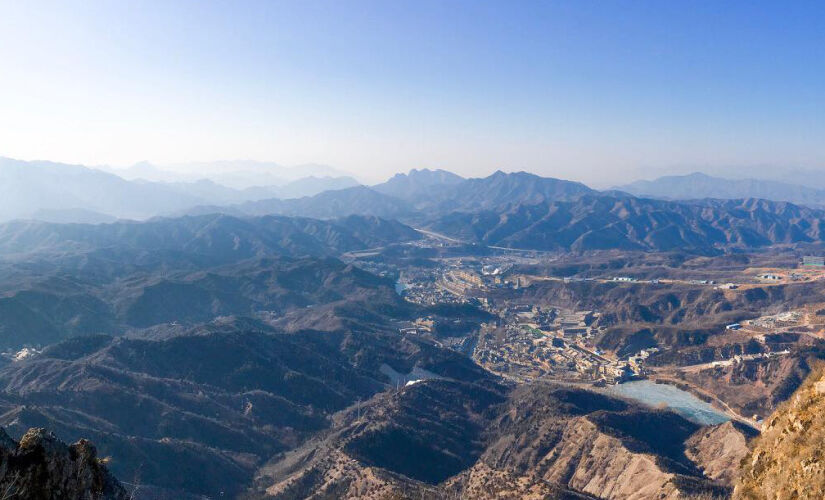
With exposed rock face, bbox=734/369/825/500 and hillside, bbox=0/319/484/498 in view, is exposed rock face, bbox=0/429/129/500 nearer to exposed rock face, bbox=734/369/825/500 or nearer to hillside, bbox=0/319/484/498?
exposed rock face, bbox=734/369/825/500

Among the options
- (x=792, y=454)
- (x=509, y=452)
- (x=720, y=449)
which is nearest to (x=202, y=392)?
(x=509, y=452)

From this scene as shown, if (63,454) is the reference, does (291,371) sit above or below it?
below

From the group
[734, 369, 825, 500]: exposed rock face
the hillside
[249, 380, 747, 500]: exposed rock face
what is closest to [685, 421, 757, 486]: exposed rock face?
[249, 380, 747, 500]: exposed rock face

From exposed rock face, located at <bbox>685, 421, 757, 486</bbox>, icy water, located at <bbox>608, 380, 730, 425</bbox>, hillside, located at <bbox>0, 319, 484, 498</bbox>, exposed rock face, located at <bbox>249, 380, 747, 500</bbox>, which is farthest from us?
icy water, located at <bbox>608, 380, 730, 425</bbox>

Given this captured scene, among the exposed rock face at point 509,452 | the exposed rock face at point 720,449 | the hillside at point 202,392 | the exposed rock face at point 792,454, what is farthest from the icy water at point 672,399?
the exposed rock face at point 792,454

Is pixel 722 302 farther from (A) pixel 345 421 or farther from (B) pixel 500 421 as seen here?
(A) pixel 345 421

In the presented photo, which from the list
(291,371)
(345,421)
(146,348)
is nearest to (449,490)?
(345,421)
